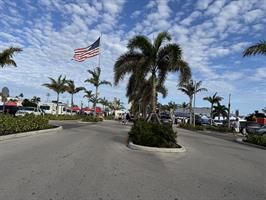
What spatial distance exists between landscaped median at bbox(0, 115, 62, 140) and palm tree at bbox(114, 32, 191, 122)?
19.2 ft

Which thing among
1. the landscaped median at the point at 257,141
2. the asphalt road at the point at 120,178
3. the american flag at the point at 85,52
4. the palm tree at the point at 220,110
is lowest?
the asphalt road at the point at 120,178

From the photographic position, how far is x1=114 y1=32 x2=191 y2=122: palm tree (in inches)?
803

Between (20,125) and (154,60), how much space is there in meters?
8.76

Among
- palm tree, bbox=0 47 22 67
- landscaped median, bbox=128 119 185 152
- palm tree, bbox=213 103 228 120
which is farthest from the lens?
palm tree, bbox=213 103 228 120

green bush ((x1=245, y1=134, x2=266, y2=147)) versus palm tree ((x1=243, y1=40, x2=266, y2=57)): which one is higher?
palm tree ((x1=243, y1=40, x2=266, y2=57))

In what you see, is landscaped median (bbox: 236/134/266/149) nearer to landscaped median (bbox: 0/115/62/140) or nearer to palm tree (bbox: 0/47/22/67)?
landscaped median (bbox: 0/115/62/140)

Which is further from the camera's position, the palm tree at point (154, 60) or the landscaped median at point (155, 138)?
the palm tree at point (154, 60)

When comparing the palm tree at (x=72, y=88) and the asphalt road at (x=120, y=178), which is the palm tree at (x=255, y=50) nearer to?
the asphalt road at (x=120, y=178)

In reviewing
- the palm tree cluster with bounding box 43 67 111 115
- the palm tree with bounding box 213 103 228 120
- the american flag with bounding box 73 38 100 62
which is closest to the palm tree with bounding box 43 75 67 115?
the palm tree cluster with bounding box 43 67 111 115

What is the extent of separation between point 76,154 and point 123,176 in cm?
408

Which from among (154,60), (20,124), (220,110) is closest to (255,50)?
(154,60)

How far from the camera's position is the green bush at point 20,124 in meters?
17.1

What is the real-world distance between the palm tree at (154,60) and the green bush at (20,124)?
5.87 meters

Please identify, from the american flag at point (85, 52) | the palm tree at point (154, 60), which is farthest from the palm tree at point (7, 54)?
the american flag at point (85, 52)
